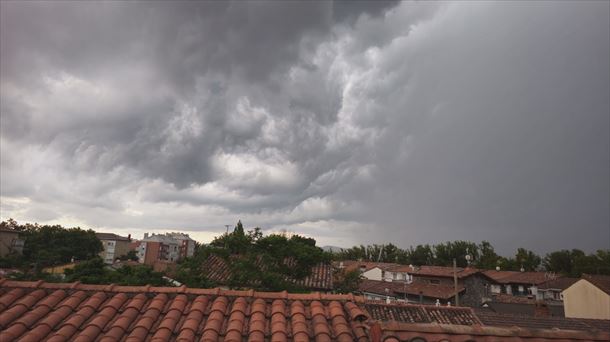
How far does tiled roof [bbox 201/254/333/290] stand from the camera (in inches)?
1020

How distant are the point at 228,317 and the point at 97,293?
8.25 feet

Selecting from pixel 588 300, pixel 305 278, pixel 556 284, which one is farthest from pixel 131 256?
pixel 588 300

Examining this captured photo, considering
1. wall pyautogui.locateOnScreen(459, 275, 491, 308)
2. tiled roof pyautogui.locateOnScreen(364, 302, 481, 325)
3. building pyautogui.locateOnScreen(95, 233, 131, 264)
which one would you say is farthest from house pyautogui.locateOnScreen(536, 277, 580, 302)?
building pyautogui.locateOnScreen(95, 233, 131, 264)

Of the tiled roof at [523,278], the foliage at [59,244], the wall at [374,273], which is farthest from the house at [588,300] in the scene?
the foliage at [59,244]

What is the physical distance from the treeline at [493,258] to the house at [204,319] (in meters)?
83.6

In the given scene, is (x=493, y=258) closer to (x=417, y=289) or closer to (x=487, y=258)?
(x=487, y=258)

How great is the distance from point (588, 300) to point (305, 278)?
115 feet

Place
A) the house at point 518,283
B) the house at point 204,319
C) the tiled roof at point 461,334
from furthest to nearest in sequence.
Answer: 1. the house at point 518,283
2. the house at point 204,319
3. the tiled roof at point 461,334

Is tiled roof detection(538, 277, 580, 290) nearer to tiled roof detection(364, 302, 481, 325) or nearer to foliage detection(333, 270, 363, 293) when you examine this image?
foliage detection(333, 270, 363, 293)

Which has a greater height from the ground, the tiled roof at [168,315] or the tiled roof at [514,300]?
the tiled roof at [168,315]

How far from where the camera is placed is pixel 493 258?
358 ft

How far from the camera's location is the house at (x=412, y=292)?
49.2 metres

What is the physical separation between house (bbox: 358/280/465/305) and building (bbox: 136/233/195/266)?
230ft

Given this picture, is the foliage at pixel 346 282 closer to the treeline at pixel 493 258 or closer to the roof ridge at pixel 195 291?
the roof ridge at pixel 195 291
